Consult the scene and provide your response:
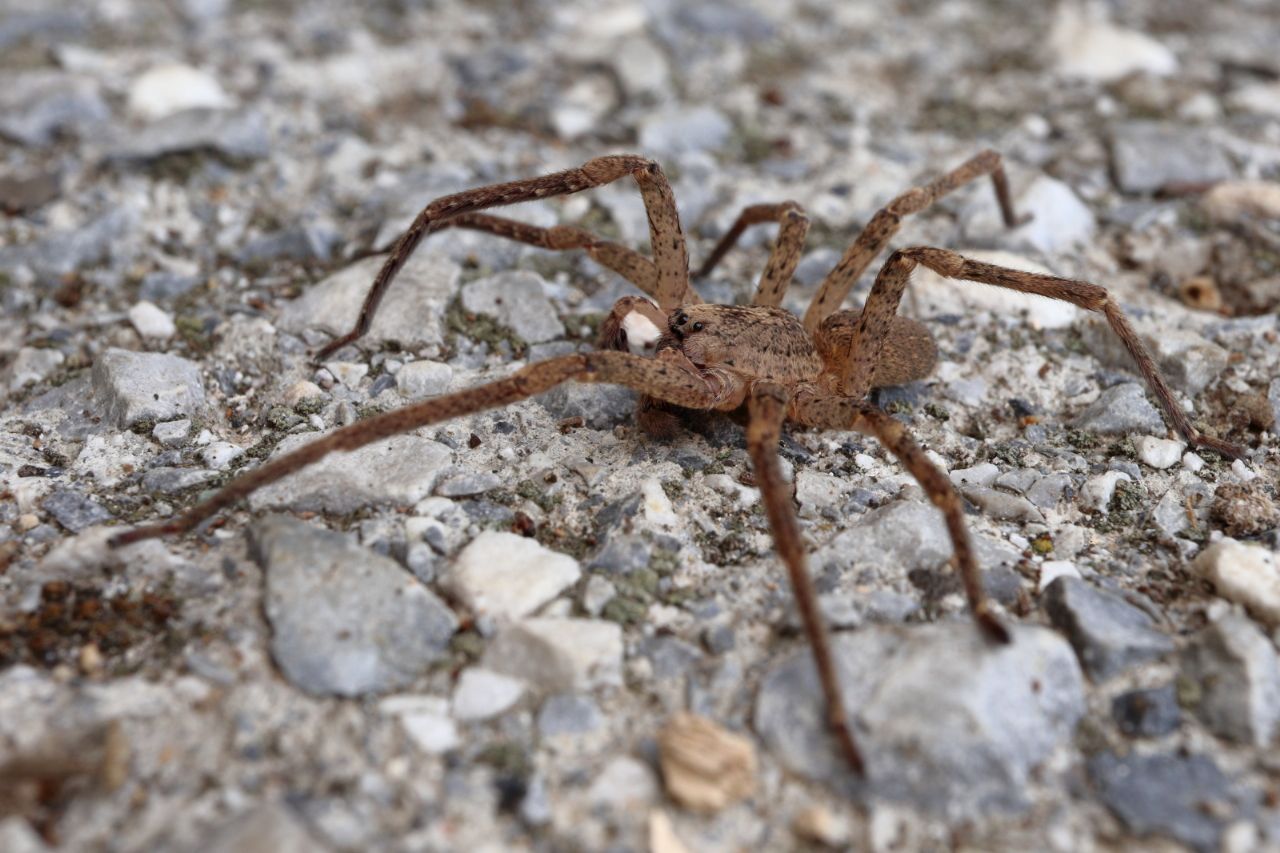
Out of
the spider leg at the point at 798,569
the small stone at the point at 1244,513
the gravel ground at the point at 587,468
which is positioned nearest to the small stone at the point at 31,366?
the gravel ground at the point at 587,468

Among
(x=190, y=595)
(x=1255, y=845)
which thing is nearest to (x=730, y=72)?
(x=190, y=595)

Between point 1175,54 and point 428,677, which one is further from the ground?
point 1175,54

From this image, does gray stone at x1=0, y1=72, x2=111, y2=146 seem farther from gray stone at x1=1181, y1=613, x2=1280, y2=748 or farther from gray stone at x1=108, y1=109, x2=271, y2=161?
gray stone at x1=1181, y1=613, x2=1280, y2=748

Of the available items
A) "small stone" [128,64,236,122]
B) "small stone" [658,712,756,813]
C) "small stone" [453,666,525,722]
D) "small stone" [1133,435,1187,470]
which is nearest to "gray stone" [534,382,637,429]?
"small stone" [453,666,525,722]

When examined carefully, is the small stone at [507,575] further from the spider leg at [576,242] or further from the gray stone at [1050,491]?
the gray stone at [1050,491]

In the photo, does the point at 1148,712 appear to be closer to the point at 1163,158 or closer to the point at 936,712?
the point at 936,712

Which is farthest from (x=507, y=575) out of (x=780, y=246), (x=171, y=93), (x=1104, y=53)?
(x=1104, y=53)

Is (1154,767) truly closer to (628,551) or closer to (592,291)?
(628,551)
